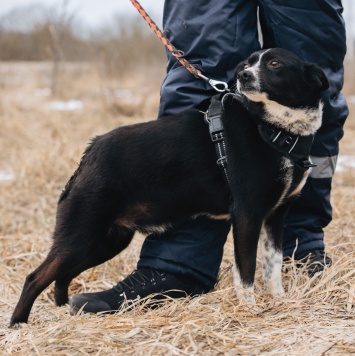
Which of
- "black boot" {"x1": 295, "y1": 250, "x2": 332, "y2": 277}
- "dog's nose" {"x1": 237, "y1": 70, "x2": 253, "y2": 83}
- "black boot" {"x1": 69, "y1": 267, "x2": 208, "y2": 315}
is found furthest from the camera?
"black boot" {"x1": 295, "y1": 250, "x2": 332, "y2": 277}

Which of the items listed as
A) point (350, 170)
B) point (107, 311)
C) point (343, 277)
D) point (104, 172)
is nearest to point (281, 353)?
point (343, 277)

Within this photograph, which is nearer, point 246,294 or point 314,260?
point 246,294

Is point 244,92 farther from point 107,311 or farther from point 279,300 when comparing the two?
point 107,311

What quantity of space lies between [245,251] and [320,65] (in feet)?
3.06

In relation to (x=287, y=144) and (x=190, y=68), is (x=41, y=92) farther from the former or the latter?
(x=287, y=144)

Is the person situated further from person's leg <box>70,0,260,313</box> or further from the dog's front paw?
the dog's front paw

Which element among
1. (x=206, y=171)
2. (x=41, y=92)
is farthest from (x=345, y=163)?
(x=41, y=92)

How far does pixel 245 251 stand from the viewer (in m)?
2.37

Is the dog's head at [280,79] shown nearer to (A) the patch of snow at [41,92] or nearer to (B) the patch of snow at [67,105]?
(B) the patch of snow at [67,105]

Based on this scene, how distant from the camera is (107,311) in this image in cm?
248

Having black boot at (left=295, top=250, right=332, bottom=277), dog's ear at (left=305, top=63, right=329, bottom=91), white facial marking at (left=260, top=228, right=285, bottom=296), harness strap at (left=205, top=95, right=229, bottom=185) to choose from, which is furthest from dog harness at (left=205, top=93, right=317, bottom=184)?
black boot at (left=295, top=250, right=332, bottom=277)

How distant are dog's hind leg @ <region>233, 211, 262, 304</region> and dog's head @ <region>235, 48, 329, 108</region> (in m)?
0.49

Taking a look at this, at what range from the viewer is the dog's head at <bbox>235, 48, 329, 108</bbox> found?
2.34m

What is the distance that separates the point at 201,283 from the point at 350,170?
9.36 feet
